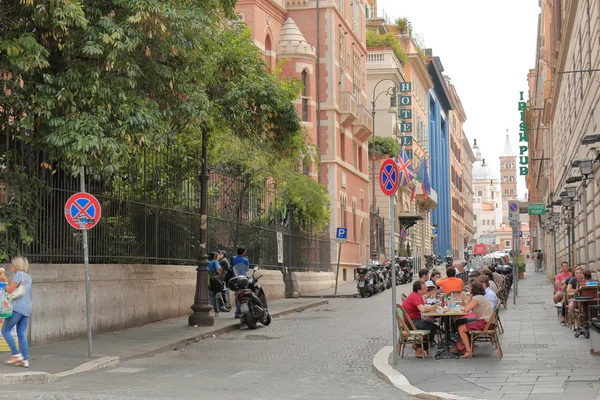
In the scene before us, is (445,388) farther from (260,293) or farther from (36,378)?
(260,293)

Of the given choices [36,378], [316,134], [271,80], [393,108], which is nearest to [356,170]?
[316,134]

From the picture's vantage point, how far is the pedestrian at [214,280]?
975 inches

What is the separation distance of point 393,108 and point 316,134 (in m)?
20.6

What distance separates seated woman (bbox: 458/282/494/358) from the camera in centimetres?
1538

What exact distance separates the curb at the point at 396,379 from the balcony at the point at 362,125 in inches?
1522

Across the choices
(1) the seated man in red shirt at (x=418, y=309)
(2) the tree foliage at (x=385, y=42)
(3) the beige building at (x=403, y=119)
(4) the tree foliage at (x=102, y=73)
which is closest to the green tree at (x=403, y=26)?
(3) the beige building at (x=403, y=119)

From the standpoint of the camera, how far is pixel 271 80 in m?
23.5

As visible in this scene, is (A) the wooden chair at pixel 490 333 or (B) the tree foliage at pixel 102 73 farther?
(B) the tree foliage at pixel 102 73

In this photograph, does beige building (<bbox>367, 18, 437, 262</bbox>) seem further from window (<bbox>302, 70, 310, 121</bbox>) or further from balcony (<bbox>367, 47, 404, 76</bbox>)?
window (<bbox>302, 70, 310, 121</bbox>)

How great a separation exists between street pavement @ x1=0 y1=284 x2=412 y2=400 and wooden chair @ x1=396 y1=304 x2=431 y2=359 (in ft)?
2.19

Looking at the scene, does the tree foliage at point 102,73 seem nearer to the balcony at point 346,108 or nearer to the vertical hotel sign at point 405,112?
the balcony at point 346,108

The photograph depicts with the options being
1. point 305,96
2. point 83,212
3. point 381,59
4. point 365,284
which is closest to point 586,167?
point 83,212

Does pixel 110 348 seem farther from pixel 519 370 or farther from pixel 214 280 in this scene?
pixel 214 280

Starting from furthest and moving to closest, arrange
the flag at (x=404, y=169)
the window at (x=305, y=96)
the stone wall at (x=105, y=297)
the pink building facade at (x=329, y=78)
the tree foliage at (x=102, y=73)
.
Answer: the window at (x=305, y=96), the pink building facade at (x=329, y=78), the flag at (x=404, y=169), the stone wall at (x=105, y=297), the tree foliage at (x=102, y=73)
